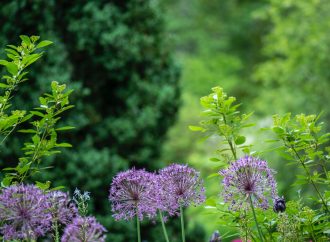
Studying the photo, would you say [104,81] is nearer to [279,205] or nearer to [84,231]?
[279,205]

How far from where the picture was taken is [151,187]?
1.67 metres

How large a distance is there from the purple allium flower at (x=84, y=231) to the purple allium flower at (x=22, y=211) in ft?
0.35

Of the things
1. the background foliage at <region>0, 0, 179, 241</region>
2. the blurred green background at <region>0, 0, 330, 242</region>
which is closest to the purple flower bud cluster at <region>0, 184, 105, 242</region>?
the blurred green background at <region>0, 0, 330, 242</region>

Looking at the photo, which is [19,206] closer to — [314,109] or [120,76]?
[120,76]

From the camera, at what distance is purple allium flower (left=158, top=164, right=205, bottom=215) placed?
67.1 inches

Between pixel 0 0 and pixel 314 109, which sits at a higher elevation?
pixel 314 109

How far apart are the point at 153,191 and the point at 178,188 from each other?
0.09 meters

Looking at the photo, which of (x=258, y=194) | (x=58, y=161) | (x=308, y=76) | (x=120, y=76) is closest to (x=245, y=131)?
(x=308, y=76)

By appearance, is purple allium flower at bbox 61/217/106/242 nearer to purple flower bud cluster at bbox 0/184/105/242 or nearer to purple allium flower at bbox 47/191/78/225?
purple flower bud cluster at bbox 0/184/105/242

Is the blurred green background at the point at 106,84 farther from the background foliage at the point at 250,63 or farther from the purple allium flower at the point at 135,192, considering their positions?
the purple allium flower at the point at 135,192

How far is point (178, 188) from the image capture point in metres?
1.72

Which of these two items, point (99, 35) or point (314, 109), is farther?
point (314, 109)

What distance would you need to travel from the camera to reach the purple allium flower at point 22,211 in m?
1.39

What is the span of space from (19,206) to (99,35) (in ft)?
18.0
